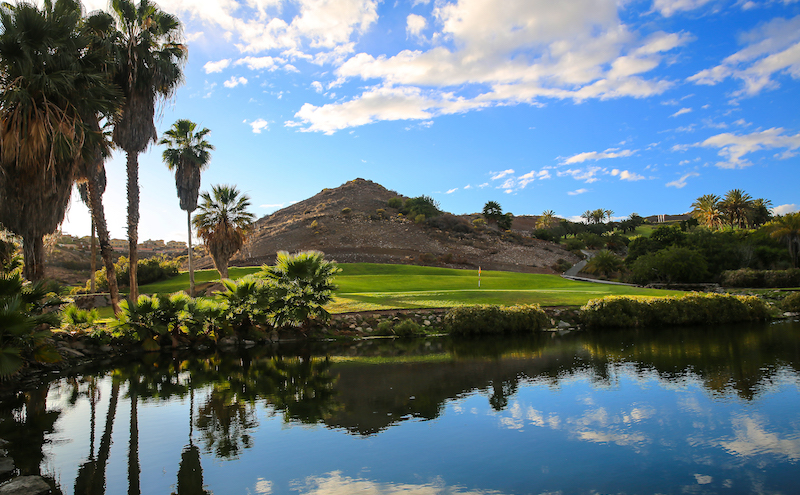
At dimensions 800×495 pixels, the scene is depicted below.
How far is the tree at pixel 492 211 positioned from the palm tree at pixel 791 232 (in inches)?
2231

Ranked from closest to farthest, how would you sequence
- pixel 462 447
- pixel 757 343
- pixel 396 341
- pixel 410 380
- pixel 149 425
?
pixel 462 447, pixel 149 425, pixel 410 380, pixel 757 343, pixel 396 341

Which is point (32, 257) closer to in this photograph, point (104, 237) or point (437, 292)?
point (104, 237)

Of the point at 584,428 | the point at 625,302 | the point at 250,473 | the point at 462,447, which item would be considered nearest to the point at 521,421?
the point at 584,428

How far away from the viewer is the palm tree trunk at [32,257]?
52.9 ft

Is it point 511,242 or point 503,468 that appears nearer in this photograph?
point 503,468

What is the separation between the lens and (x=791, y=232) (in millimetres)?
45625

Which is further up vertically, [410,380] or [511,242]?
[511,242]

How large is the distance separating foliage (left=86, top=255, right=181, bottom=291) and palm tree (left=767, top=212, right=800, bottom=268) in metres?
57.7

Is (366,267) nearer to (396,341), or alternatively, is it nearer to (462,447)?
(396,341)

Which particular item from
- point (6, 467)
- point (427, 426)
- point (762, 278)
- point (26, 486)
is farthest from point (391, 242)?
point (26, 486)

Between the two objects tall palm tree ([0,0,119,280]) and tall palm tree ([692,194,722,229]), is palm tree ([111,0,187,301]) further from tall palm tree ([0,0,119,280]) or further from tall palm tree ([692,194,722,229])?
tall palm tree ([692,194,722,229])

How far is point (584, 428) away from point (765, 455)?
2.49 metres

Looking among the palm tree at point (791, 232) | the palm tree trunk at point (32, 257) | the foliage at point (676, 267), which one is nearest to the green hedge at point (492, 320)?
the palm tree trunk at point (32, 257)

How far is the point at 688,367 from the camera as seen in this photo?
12.8 metres
